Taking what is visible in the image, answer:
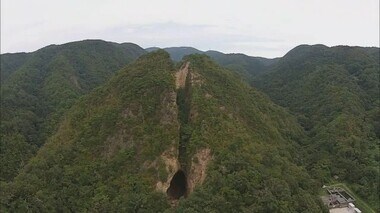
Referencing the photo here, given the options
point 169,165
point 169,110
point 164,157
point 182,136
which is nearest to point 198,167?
point 169,165

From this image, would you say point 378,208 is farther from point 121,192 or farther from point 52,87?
point 52,87

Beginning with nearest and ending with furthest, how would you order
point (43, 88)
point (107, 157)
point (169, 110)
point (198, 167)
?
1. point (198, 167)
2. point (107, 157)
3. point (169, 110)
4. point (43, 88)

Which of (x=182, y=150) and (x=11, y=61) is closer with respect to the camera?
(x=182, y=150)

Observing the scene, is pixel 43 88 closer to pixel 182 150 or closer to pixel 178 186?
pixel 178 186

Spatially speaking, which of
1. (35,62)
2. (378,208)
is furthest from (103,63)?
(378,208)

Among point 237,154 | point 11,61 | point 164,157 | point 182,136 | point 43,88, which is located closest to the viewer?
point 237,154

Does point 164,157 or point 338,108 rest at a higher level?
point 164,157

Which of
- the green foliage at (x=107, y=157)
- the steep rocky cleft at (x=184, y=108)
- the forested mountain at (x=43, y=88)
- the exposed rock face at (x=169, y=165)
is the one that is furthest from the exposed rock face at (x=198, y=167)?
the forested mountain at (x=43, y=88)
